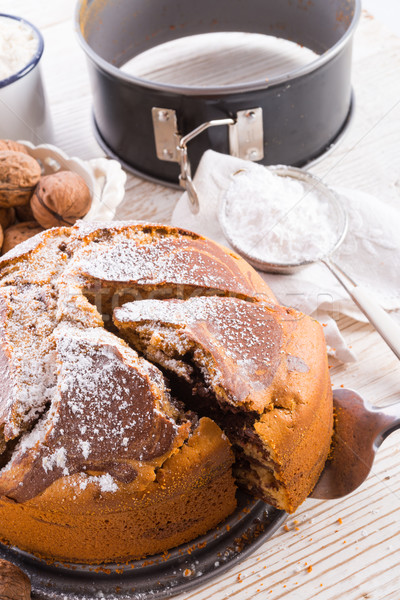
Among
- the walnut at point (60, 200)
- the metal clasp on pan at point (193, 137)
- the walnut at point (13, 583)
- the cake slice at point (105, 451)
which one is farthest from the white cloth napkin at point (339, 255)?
the walnut at point (13, 583)

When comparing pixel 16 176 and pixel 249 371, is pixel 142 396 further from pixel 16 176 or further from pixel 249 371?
pixel 16 176

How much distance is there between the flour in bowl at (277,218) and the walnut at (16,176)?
47 cm

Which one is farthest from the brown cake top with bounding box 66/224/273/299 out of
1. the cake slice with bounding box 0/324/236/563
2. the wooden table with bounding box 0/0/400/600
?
the wooden table with bounding box 0/0/400/600

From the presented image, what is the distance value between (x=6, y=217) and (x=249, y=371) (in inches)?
33.9

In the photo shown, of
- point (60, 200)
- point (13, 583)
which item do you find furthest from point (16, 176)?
point (13, 583)

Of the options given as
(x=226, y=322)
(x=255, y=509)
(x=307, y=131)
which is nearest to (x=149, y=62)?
(x=307, y=131)

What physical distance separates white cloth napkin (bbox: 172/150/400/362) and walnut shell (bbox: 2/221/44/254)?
37 centimetres

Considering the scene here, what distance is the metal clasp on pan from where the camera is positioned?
1.62 metres

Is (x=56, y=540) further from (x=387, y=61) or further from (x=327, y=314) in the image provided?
(x=387, y=61)

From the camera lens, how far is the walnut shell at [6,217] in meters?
1.61

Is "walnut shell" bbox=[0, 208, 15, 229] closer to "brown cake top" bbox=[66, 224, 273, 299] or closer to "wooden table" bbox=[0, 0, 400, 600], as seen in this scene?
"wooden table" bbox=[0, 0, 400, 600]

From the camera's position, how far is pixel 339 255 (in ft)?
5.40

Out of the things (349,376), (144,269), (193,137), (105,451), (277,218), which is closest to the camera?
(105,451)

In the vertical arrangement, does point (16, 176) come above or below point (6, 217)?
above
